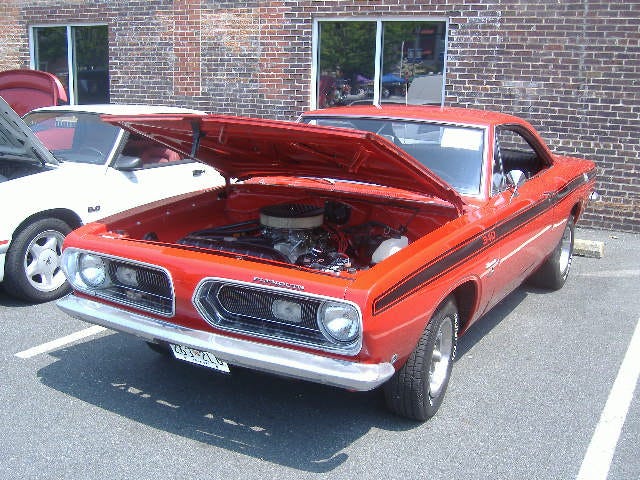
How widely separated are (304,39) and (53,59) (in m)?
5.00

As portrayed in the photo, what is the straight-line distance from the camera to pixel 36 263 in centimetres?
545

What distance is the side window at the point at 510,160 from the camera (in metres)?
4.74

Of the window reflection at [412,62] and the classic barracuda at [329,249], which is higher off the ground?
the window reflection at [412,62]

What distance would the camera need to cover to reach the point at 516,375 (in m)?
4.50

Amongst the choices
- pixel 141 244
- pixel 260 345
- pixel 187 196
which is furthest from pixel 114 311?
pixel 187 196

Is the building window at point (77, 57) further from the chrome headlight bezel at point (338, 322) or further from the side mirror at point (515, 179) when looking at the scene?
the chrome headlight bezel at point (338, 322)

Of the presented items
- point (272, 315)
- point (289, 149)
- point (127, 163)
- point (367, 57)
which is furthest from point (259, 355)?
point (367, 57)

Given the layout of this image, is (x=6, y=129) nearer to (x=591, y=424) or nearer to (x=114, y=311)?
(x=114, y=311)

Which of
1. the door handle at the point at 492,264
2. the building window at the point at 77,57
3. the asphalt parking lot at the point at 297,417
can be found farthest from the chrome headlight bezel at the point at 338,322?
the building window at the point at 77,57

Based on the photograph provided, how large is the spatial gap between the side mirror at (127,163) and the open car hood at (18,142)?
1.77 ft

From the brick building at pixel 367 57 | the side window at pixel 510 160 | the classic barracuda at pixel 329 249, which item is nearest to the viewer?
the classic barracuda at pixel 329 249

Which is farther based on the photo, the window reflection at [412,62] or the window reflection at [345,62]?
the window reflection at [345,62]

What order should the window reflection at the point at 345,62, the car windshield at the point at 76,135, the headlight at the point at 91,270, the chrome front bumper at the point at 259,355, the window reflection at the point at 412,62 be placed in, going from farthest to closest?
the window reflection at the point at 345,62, the window reflection at the point at 412,62, the car windshield at the point at 76,135, the headlight at the point at 91,270, the chrome front bumper at the point at 259,355

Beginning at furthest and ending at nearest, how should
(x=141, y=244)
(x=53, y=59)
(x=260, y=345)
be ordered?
1. (x=53, y=59)
2. (x=141, y=244)
3. (x=260, y=345)
